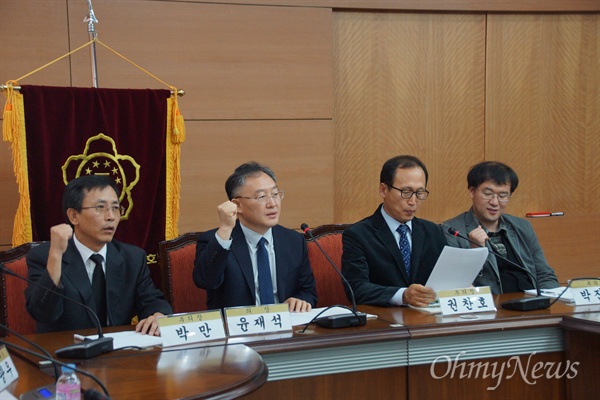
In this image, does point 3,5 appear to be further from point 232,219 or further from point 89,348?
point 89,348

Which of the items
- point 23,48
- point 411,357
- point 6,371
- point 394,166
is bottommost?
point 411,357

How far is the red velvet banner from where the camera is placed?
3.26 meters

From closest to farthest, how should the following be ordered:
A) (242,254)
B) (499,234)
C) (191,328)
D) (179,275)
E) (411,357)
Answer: (191,328) → (411,357) → (242,254) → (179,275) → (499,234)

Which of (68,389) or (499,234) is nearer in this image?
(68,389)

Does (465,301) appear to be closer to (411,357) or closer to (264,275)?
(411,357)

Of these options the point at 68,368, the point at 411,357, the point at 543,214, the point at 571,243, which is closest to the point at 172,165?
the point at 411,357

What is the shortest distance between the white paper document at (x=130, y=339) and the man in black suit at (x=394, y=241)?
967 mm

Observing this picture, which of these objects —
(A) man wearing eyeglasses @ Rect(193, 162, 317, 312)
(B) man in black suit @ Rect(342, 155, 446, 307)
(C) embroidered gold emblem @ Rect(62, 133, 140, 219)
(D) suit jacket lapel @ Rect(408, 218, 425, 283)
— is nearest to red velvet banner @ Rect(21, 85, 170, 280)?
(C) embroidered gold emblem @ Rect(62, 133, 140, 219)

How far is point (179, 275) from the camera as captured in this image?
3029 mm

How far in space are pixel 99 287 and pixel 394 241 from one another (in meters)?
1.19

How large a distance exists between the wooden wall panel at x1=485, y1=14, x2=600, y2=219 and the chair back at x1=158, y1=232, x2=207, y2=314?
8.40 feet

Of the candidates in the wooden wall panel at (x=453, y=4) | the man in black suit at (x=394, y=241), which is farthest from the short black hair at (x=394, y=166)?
the wooden wall panel at (x=453, y=4)

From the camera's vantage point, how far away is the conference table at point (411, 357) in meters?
1.97

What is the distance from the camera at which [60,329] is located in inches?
101
